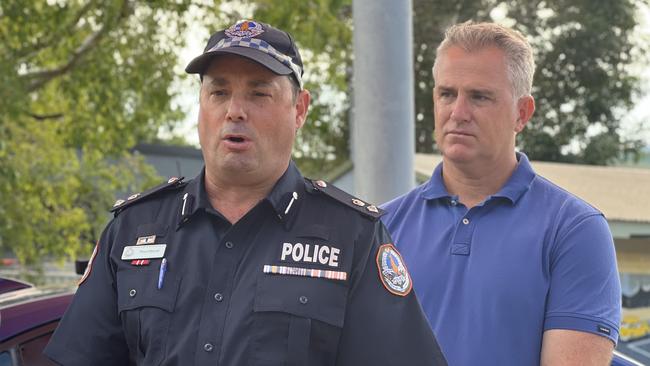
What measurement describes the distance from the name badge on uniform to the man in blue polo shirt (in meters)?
0.72

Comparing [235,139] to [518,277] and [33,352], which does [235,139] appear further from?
[33,352]

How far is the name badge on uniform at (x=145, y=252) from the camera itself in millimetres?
2205

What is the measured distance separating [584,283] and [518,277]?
0.16m

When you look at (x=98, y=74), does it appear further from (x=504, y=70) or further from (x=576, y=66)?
(x=576, y=66)

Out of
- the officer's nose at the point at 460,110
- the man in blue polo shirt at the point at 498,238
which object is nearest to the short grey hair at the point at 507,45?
the man in blue polo shirt at the point at 498,238

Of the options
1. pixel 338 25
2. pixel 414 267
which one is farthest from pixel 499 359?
pixel 338 25

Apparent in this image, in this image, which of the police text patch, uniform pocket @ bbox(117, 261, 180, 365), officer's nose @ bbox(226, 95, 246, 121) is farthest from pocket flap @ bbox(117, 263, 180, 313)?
officer's nose @ bbox(226, 95, 246, 121)

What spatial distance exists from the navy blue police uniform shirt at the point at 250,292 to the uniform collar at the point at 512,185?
0.47 meters

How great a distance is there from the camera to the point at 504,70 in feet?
8.49

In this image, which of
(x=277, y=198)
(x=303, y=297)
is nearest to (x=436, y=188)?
(x=277, y=198)

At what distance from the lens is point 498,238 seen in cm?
251

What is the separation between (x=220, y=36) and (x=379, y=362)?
84 centimetres

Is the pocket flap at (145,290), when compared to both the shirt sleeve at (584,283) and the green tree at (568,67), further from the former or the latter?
the green tree at (568,67)

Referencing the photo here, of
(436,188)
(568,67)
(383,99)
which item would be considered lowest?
(436,188)
